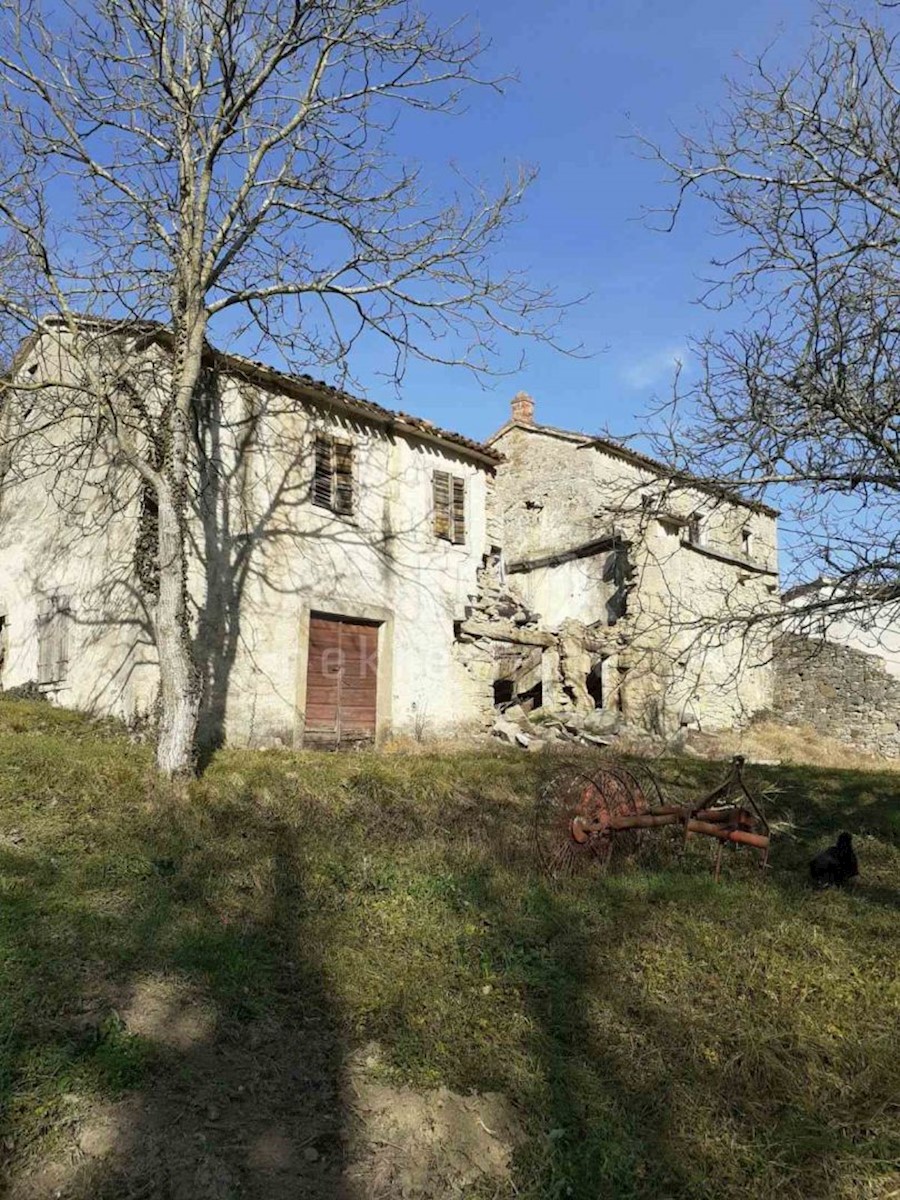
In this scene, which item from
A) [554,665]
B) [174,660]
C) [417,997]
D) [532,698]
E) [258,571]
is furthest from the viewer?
[532,698]

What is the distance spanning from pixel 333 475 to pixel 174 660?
5.99m

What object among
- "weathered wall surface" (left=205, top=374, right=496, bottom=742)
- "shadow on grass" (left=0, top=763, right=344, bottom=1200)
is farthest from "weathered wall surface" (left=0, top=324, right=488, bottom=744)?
"shadow on grass" (left=0, top=763, right=344, bottom=1200)

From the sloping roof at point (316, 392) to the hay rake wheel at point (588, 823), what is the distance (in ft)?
23.7

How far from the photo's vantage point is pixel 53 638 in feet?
40.4

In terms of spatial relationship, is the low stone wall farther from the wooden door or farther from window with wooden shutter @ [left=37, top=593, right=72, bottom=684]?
window with wooden shutter @ [left=37, top=593, right=72, bottom=684]

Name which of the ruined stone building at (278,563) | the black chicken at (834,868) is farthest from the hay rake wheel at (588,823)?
the ruined stone building at (278,563)

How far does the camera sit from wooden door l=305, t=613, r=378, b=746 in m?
13.1

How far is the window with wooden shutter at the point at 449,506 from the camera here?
15.3 meters

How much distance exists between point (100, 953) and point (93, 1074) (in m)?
1.11

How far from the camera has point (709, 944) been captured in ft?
18.1

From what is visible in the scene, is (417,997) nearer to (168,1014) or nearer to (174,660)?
(168,1014)

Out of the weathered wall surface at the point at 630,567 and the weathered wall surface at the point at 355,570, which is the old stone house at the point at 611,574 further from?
the weathered wall surface at the point at 355,570

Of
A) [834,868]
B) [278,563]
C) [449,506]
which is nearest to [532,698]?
[449,506]

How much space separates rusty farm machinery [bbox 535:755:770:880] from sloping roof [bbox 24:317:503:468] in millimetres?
7281
